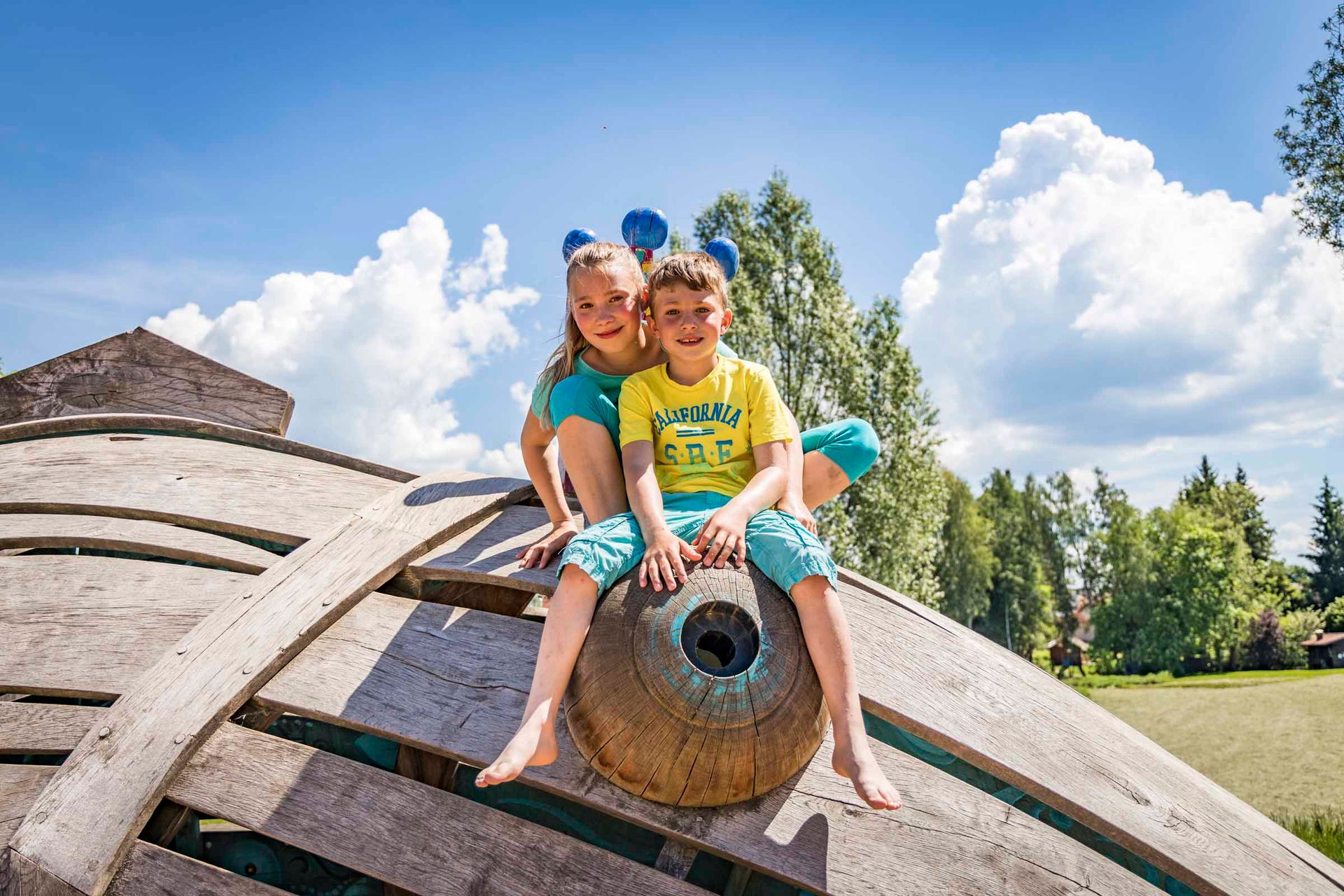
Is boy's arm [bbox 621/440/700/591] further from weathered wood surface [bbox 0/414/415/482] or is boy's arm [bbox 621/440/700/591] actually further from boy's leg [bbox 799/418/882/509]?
weathered wood surface [bbox 0/414/415/482]

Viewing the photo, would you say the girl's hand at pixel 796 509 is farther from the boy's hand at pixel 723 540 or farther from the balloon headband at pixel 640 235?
the balloon headband at pixel 640 235

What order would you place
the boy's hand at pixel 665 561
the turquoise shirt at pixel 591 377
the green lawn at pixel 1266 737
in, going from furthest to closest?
the green lawn at pixel 1266 737
the turquoise shirt at pixel 591 377
the boy's hand at pixel 665 561

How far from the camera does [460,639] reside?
2646mm

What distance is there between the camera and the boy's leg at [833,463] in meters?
3.07

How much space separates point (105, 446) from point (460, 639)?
2457mm

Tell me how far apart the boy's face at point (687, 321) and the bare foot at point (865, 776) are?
1.30 metres

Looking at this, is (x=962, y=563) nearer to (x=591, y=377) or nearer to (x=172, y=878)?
(x=591, y=377)

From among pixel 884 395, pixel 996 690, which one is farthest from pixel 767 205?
pixel 996 690

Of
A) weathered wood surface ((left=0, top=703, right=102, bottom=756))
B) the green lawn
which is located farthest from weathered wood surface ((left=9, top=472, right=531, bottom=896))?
the green lawn

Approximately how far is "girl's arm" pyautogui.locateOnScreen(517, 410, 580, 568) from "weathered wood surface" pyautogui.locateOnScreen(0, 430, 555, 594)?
0.07 metres

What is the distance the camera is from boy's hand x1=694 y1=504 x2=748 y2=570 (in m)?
2.29

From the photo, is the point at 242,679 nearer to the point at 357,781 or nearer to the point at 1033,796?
the point at 357,781

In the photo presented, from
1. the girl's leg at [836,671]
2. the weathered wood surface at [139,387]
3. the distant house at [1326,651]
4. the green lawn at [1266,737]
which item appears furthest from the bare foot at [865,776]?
the distant house at [1326,651]

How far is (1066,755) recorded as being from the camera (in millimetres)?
2473
